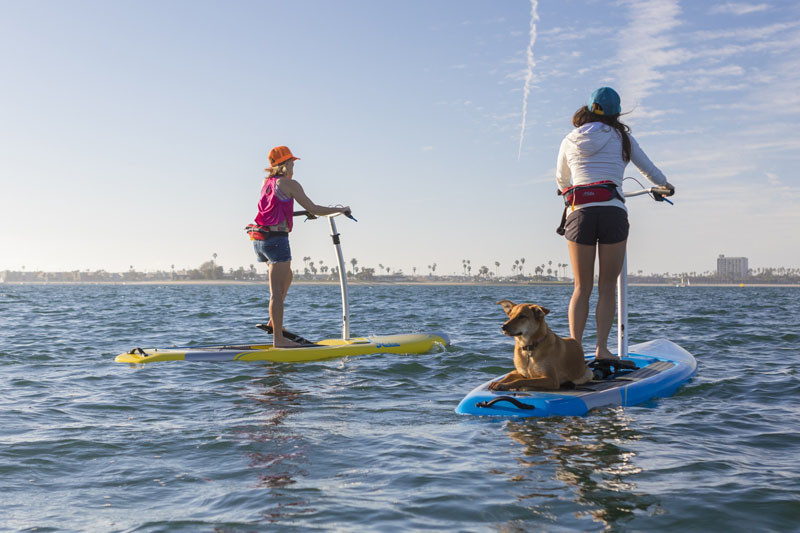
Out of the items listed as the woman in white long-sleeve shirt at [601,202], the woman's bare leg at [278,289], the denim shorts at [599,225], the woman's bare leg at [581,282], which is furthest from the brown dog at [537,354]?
the woman's bare leg at [278,289]

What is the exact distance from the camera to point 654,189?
6.81m

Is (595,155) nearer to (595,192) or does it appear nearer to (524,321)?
(595,192)

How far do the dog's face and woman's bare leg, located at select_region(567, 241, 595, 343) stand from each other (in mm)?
812

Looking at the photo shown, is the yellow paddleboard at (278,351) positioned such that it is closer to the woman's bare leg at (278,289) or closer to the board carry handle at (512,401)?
the woman's bare leg at (278,289)

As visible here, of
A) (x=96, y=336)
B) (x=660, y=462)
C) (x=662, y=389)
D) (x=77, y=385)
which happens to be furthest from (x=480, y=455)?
(x=96, y=336)

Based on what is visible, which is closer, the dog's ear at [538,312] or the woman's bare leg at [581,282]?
the dog's ear at [538,312]

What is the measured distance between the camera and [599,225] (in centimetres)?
633

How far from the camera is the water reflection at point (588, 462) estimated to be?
3.58 meters

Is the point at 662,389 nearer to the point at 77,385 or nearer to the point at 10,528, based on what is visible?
the point at 10,528

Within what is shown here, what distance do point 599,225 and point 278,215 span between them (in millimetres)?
4533

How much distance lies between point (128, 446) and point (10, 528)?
161cm

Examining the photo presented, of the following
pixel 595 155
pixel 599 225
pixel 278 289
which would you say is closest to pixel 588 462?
pixel 599 225

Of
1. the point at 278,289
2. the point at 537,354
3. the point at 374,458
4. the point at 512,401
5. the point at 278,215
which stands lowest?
the point at 374,458

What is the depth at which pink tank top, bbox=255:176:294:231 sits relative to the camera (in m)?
9.24
